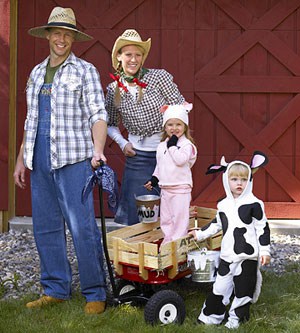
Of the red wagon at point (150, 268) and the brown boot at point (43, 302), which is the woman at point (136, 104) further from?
the brown boot at point (43, 302)

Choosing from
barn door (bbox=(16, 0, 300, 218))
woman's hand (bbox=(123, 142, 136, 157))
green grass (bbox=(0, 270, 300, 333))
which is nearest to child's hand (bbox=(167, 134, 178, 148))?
woman's hand (bbox=(123, 142, 136, 157))

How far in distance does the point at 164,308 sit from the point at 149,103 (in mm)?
1469

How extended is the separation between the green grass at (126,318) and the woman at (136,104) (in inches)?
30.0

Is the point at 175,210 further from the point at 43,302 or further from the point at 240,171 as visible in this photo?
the point at 43,302

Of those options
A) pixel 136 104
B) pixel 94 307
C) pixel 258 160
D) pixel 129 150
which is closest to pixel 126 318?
pixel 94 307

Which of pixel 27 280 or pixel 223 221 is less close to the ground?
pixel 223 221

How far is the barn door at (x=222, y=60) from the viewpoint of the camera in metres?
7.63

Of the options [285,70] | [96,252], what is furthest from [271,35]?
[96,252]

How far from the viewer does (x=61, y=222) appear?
521 cm

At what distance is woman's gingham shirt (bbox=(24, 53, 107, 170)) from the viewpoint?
4.86 meters

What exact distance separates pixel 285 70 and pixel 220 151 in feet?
3.57

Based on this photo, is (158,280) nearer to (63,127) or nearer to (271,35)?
(63,127)

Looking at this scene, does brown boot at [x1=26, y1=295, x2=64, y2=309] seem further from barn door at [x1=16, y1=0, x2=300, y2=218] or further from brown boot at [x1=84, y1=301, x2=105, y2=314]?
barn door at [x1=16, y1=0, x2=300, y2=218]

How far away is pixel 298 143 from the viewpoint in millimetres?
7750
